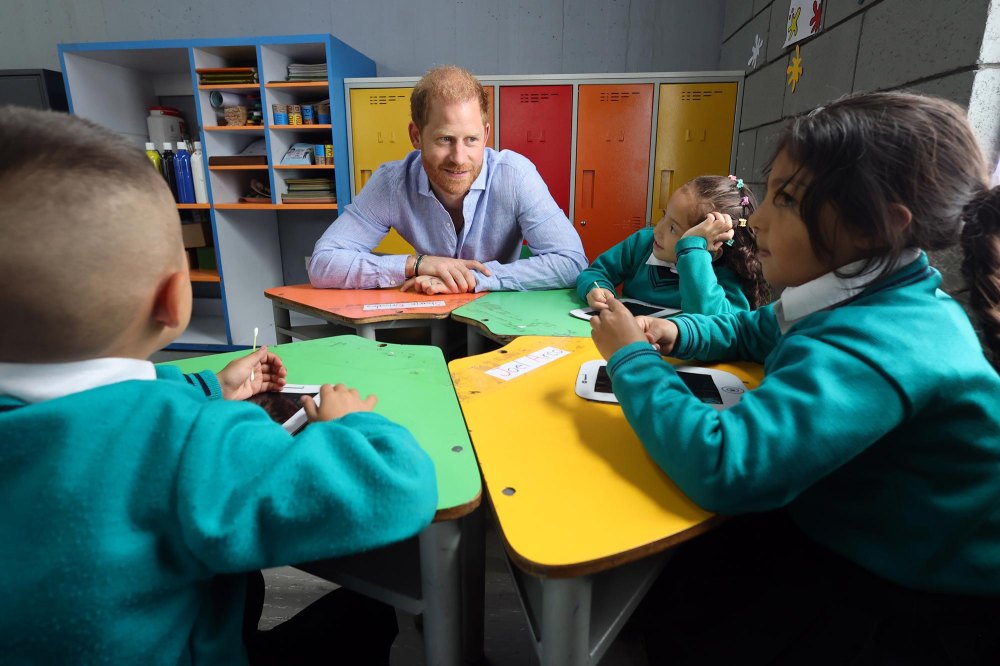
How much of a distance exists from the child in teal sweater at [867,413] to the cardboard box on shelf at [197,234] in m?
3.41

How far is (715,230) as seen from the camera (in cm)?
144

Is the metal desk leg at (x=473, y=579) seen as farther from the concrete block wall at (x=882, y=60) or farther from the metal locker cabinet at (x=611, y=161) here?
the metal locker cabinet at (x=611, y=161)

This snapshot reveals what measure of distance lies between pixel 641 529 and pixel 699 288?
87 centimetres

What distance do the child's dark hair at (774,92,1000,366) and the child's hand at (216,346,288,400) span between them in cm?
87

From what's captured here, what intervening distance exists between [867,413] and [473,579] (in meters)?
0.75

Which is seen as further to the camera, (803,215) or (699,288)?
(699,288)

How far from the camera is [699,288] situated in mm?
1369

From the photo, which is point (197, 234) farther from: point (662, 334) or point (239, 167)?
point (662, 334)

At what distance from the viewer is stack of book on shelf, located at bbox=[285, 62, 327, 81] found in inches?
120

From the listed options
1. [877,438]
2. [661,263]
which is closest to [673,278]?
[661,263]

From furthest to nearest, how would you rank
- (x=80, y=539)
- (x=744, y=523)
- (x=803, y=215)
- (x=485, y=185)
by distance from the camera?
(x=485, y=185) → (x=744, y=523) → (x=803, y=215) → (x=80, y=539)

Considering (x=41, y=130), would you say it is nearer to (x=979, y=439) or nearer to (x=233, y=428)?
(x=233, y=428)

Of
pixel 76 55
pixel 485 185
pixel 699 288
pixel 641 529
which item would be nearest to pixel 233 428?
pixel 641 529

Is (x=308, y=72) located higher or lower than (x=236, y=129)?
higher
